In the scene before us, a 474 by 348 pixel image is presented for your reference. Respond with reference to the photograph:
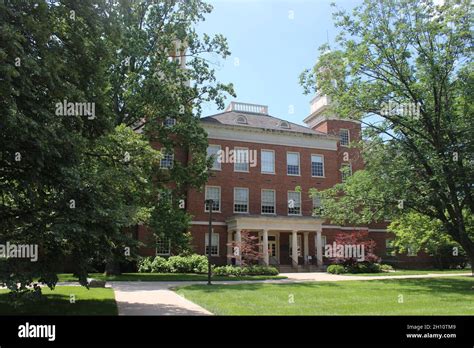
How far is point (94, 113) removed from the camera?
12383 mm

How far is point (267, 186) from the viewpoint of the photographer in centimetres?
3991

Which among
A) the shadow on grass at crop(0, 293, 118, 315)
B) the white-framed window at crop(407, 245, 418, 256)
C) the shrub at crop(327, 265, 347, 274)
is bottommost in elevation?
the shrub at crop(327, 265, 347, 274)

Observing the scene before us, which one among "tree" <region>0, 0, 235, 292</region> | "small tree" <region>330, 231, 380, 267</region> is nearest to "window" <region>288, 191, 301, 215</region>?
"small tree" <region>330, 231, 380, 267</region>

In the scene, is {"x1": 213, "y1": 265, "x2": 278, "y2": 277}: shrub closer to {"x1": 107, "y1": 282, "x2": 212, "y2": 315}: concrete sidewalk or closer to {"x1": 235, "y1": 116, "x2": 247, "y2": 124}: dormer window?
{"x1": 107, "y1": 282, "x2": 212, "y2": 315}: concrete sidewalk

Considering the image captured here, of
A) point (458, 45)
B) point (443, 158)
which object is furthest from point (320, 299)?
point (458, 45)

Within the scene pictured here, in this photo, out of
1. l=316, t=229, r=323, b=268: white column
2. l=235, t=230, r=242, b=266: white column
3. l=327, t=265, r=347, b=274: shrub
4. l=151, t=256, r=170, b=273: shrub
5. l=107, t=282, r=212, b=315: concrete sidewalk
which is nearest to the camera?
l=107, t=282, r=212, b=315: concrete sidewalk

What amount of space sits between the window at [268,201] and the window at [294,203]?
5.31ft

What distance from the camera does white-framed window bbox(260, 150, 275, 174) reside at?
4009cm

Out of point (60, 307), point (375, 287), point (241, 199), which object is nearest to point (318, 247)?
point (241, 199)

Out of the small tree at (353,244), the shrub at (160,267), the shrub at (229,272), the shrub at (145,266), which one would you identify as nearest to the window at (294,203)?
the small tree at (353,244)

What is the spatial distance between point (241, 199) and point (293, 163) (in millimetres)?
6195

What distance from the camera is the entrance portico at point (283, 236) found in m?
36.1

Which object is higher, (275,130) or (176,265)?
(275,130)

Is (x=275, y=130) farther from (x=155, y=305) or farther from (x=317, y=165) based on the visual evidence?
(x=155, y=305)
